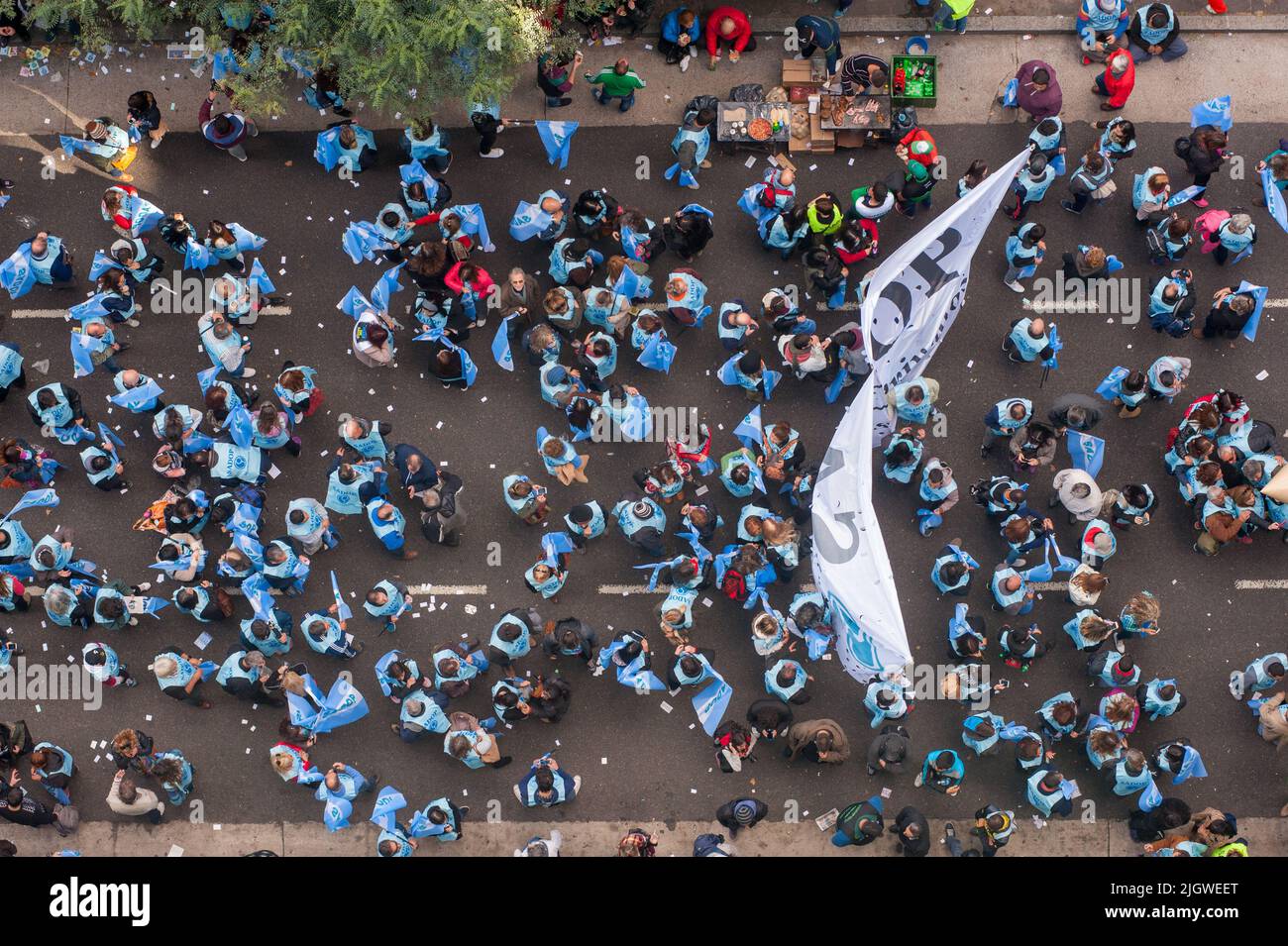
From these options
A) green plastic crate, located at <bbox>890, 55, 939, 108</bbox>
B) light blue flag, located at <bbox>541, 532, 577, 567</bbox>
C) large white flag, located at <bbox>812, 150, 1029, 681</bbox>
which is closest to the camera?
large white flag, located at <bbox>812, 150, 1029, 681</bbox>

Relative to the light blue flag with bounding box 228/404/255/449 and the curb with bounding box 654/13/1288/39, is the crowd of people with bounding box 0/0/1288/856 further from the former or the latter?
the curb with bounding box 654/13/1288/39

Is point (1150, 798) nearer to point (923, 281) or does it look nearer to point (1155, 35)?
point (923, 281)

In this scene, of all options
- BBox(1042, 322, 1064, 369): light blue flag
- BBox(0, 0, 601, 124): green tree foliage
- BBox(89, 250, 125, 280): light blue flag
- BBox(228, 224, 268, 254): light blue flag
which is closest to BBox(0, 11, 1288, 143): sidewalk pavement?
BBox(0, 0, 601, 124): green tree foliage

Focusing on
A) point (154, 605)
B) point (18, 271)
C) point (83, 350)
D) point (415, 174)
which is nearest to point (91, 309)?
point (83, 350)

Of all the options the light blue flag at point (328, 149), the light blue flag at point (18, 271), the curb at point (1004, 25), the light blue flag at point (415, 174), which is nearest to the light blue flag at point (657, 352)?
the light blue flag at point (415, 174)
